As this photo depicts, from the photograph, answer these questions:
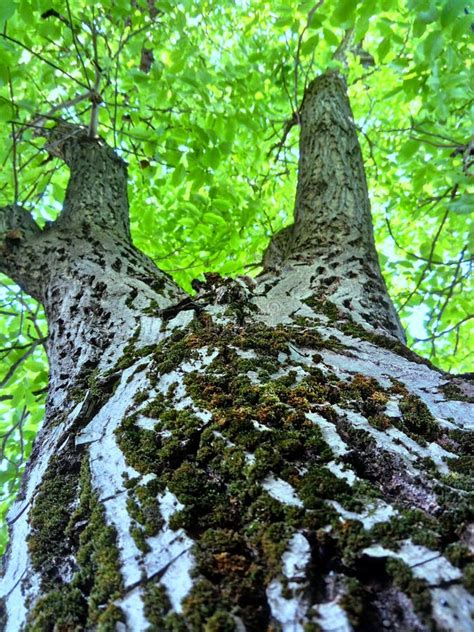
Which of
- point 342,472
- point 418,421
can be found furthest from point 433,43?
point 342,472

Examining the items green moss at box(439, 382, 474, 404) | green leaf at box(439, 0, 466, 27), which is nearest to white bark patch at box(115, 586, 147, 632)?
green moss at box(439, 382, 474, 404)

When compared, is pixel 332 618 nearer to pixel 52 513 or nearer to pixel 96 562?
pixel 96 562

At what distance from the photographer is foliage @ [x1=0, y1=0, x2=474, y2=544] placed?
9.60 ft

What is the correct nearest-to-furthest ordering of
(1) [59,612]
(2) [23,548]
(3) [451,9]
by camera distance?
(1) [59,612] → (2) [23,548] → (3) [451,9]

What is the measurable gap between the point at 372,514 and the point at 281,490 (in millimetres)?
178

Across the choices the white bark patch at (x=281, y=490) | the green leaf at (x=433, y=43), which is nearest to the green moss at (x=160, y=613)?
the white bark patch at (x=281, y=490)

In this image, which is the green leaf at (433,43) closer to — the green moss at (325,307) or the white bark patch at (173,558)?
the green moss at (325,307)

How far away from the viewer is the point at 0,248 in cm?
273

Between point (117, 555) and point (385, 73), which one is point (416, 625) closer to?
point (117, 555)

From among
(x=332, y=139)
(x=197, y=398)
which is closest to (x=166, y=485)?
(x=197, y=398)

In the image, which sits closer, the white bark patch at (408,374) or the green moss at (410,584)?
the green moss at (410,584)

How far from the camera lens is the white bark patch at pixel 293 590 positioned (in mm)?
653

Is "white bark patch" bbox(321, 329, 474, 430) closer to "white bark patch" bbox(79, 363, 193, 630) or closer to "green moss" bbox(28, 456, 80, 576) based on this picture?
"white bark patch" bbox(79, 363, 193, 630)

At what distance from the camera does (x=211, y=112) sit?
352 cm
